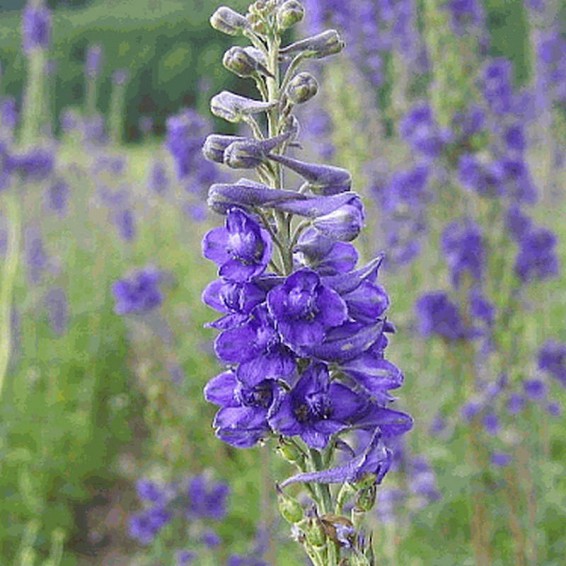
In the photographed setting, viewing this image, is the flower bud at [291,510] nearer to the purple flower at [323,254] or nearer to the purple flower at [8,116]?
the purple flower at [323,254]

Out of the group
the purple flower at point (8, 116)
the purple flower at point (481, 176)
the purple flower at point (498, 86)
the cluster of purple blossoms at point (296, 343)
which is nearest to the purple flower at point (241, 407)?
the cluster of purple blossoms at point (296, 343)

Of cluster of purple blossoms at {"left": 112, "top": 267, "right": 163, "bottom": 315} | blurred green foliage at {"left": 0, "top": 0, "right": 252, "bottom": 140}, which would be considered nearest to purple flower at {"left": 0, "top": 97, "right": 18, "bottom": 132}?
cluster of purple blossoms at {"left": 112, "top": 267, "right": 163, "bottom": 315}

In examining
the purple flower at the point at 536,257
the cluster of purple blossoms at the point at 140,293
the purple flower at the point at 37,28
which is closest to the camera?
the purple flower at the point at 536,257

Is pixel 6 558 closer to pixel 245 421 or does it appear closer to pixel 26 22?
pixel 26 22

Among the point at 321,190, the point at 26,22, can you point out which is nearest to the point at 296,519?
the point at 321,190

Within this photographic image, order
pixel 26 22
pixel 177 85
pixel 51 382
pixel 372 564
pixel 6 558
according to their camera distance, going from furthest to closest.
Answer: pixel 177 85, pixel 51 382, pixel 26 22, pixel 6 558, pixel 372 564

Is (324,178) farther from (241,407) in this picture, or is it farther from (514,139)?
(514,139)

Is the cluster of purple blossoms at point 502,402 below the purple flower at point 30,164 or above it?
below
